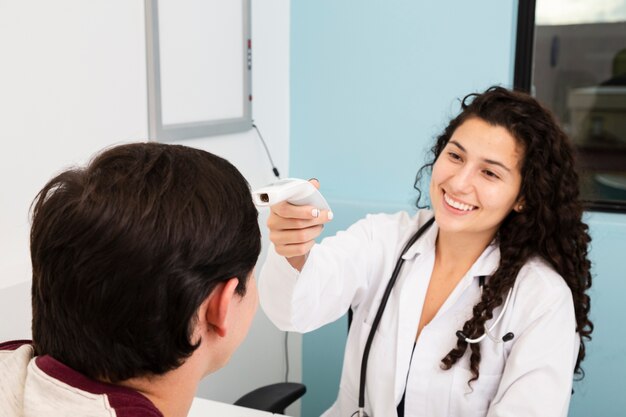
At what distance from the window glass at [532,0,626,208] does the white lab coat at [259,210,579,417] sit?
0.97 metres

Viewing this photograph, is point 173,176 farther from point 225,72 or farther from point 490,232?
point 225,72

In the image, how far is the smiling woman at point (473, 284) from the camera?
1307 millimetres

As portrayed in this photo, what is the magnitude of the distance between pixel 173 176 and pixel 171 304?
14 centimetres

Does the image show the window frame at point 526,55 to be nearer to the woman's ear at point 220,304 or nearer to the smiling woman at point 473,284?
the smiling woman at point 473,284

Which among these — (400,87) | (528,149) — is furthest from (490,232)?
(400,87)

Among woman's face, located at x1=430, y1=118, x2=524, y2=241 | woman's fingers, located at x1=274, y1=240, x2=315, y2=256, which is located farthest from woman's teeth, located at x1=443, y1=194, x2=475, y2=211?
woman's fingers, located at x1=274, y1=240, x2=315, y2=256

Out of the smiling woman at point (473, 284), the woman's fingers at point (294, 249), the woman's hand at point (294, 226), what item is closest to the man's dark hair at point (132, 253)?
the woman's hand at point (294, 226)

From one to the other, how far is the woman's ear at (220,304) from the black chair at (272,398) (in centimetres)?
71

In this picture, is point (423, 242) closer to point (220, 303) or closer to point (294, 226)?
point (294, 226)

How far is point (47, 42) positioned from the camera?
Result: 1323 mm

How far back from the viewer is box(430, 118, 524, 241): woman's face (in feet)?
4.53

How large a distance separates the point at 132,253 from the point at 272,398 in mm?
886

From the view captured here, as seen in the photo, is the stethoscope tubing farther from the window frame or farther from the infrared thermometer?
the window frame

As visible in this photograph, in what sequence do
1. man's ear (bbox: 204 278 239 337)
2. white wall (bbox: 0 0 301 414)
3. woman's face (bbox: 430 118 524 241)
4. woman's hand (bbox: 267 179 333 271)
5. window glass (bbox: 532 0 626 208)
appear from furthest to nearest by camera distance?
window glass (bbox: 532 0 626 208) < woman's face (bbox: 430 118 524 241) < white wall (bbox: 0 0 301 414) < woman's hand (bbox: 267 179 333 271) < man's ear (bbox: 204 278 239 337)
